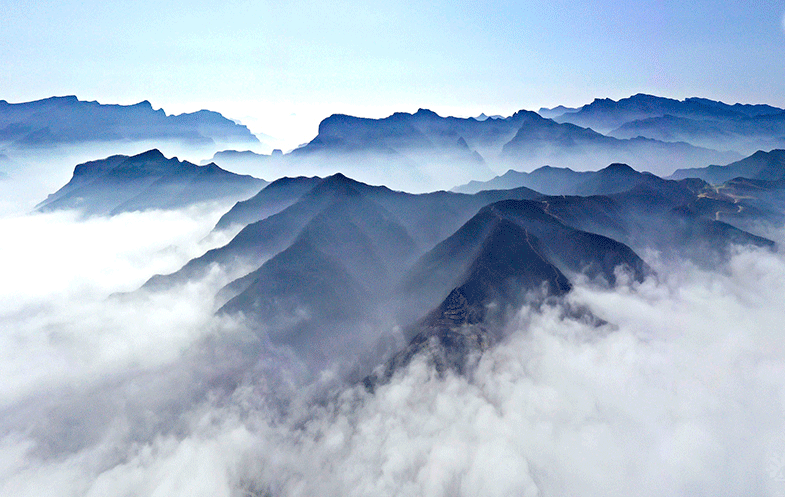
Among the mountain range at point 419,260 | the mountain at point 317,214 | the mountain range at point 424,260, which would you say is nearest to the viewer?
the mountain range at point 424,260

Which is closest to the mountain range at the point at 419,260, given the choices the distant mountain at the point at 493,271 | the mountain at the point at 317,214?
the distant mountain at the point at 493,271

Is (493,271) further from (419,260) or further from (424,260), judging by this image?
(419,260)

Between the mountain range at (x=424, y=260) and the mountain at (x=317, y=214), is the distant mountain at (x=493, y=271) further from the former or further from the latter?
the mountain at (x=317, y=214)

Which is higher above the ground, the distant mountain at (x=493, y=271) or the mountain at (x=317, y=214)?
the mountain at (x=317, y=214)

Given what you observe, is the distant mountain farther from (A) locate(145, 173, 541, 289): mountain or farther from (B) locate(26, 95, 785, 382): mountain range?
(A) locate(145, 173, 541, 289): mountain

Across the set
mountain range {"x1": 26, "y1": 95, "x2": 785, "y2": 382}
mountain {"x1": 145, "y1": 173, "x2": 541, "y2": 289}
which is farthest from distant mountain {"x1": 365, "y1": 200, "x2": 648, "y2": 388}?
mountain {"x1": 145, "y1": 173, "x2": 541, "y2": 289}

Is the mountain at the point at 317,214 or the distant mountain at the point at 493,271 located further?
the mountain at the point at 317,214

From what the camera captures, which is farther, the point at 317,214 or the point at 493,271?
the point at 317,214

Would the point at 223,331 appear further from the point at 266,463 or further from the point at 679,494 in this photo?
the point at 679,494

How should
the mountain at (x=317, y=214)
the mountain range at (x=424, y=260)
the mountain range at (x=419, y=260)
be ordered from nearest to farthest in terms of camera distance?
the mountain range at (x=424, y=260)
the mountain range at (x=419, y=260)
the mountain at (x=317, y=214)

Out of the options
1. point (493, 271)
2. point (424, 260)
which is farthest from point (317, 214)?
point (493, 271)

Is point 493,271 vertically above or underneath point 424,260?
underneath

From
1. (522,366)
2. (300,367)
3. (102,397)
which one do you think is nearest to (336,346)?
(300,367)
